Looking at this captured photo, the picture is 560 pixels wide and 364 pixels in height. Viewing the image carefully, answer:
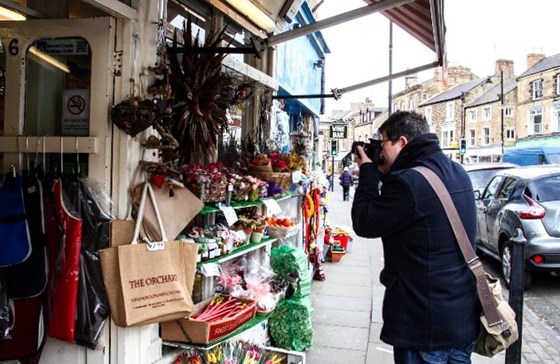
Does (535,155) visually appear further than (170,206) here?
Yes

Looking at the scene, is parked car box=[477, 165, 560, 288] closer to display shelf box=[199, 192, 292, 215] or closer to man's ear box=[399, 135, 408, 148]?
display shelf box=[199, 192, 292, 215]

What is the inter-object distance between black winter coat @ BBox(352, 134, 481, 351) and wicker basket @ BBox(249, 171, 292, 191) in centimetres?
205

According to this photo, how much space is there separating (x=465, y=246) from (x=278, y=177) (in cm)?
235

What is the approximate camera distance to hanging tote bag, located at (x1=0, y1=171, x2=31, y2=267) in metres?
2.49

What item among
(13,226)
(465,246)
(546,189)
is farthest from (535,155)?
(13,226)

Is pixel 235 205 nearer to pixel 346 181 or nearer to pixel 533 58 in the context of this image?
pixel 346 181

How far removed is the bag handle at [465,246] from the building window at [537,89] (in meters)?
38.4

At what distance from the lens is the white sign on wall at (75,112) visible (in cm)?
281

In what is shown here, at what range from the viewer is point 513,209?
7.63 metres

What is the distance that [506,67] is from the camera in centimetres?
4472

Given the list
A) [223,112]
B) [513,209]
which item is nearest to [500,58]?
[513,209]

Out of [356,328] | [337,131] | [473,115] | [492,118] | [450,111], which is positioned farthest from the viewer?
[450,111]

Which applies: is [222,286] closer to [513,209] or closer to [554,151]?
[513,209]

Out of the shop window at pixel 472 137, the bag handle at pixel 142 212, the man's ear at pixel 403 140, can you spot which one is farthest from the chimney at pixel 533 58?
the bag handle at pixel 142 212
